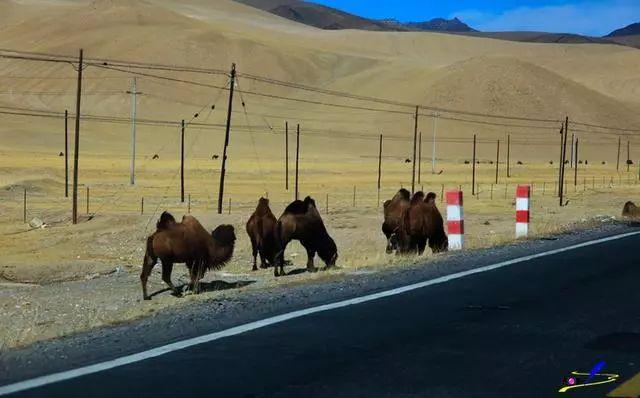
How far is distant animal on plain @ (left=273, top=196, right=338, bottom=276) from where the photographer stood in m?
16.7

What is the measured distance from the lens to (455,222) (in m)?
16.8

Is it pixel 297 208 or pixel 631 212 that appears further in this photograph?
pixel 631 212

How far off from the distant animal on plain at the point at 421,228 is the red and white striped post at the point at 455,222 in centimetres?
39

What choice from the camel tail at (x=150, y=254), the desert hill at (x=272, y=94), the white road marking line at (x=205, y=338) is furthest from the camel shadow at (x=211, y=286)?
the desert hill at (x=272, y=94)

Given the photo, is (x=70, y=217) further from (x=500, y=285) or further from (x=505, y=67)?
(x=505, y=67)

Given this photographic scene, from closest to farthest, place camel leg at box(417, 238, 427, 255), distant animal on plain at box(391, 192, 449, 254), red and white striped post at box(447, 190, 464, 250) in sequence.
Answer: red and white striped post at box(447, 190, 464, 250)
distant animal on plain at box(391, 192, 449, 254)
camel leg at box(417, 238, 427, 255)

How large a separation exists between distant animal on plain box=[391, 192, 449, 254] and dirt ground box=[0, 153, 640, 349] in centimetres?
67

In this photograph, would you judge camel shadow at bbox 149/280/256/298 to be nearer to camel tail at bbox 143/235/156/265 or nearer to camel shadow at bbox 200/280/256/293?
camel shadow at bbox 200/280/256/293

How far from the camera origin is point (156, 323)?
8.92 m

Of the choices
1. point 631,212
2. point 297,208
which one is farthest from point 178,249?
point 631,212

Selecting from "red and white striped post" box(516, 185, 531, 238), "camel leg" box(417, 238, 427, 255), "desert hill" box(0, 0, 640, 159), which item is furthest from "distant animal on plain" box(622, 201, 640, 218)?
"desert hill" box(0, 0, 640, 159)

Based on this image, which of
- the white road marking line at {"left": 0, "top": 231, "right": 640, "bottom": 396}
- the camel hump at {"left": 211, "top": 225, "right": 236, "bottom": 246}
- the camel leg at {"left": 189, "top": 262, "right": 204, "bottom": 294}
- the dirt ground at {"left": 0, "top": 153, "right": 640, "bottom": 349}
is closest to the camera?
the white road marking line at {"left": 0, "top": 231, "right": 640, "bottom": 396}

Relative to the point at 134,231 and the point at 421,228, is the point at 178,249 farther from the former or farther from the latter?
the point at 134,231

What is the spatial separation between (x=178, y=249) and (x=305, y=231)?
9.42 ft
